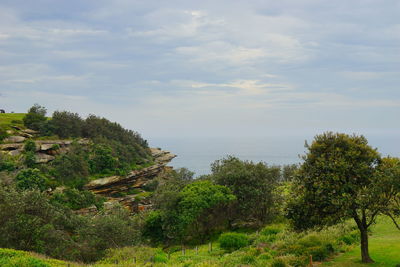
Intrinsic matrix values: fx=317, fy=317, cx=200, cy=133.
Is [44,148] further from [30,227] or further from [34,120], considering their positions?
[30,227]

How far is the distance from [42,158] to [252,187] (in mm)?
38245

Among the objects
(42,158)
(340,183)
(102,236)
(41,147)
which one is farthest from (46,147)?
(340,183)

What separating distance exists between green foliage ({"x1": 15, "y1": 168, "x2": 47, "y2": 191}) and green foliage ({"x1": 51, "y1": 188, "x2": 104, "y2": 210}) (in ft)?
10.2

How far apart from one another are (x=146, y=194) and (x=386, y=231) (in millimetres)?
45190

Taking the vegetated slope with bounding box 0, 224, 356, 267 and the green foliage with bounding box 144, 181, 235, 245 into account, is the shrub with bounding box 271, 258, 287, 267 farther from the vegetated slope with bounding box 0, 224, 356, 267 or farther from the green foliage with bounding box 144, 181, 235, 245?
the green foliage with bounding box 144, 181, 235, 245

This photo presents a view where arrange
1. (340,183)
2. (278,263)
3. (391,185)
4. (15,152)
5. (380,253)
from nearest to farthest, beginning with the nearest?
1. (391,185)
2. (340,183)
3. (278,263)
4. (380,253)
5. (15,152)

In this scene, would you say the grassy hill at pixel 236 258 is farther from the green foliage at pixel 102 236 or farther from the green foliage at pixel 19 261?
the green foliage at pixel 102 236

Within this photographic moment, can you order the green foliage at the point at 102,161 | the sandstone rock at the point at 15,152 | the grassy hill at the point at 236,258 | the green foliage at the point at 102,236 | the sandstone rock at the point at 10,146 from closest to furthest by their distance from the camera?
1. the grassy hill at the point at 236,258
2. the green foliage at the point at 102,236
3. the sandstone rock at the point at 15,152
4. the sandstone rock at the point at 10,146
5. the green foliage at the point at 102,161

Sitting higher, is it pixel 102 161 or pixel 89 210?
pixel 102 161

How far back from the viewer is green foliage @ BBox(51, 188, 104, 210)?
1860 inches

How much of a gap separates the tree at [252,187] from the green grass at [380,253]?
16.5 meters

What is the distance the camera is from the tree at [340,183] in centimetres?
1791

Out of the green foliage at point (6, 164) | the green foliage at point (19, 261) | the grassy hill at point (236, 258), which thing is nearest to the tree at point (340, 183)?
the grassy hill at point (236, 258)

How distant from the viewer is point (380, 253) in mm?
20797
